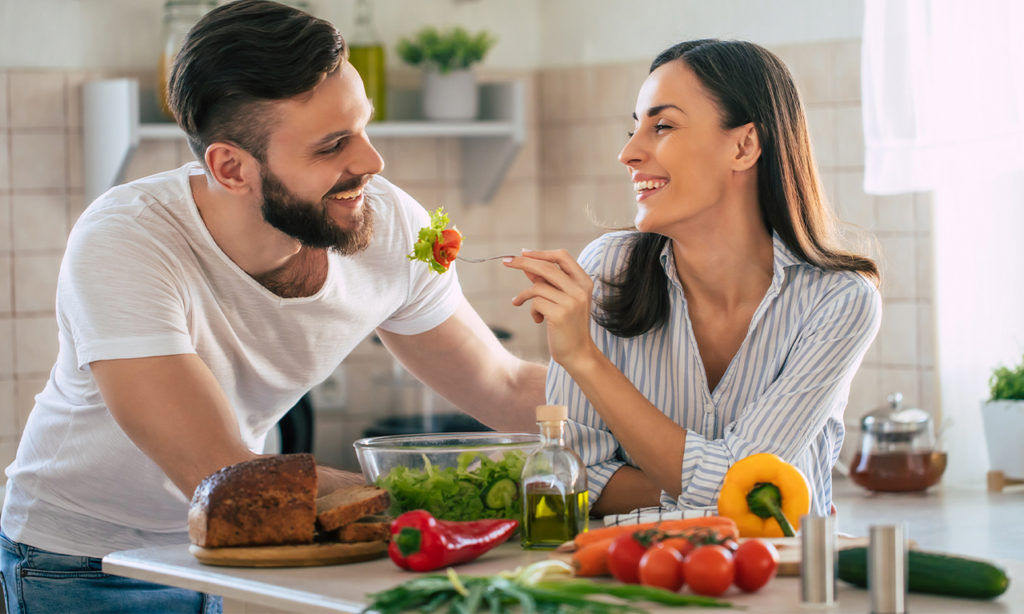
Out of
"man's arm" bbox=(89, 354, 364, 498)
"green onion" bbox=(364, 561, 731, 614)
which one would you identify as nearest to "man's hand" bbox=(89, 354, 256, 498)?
"man's arm" bbox=(89, 354, 364, 498)

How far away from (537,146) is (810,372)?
2.85m

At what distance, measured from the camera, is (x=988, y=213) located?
3473 millimetres

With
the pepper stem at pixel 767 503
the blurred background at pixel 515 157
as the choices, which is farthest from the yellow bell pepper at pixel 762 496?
the blurred background at pixel 515 157

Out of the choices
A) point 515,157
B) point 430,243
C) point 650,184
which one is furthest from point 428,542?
point 515,157

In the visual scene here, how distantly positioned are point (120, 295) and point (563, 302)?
0.63m

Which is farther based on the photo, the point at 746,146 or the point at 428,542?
the point at 746,146

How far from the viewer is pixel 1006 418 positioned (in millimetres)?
3334

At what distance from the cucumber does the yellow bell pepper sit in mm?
191

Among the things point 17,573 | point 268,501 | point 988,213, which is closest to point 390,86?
point 988,213

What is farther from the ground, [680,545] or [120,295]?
[120,295]

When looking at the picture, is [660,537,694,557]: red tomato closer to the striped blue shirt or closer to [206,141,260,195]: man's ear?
the striped blue shirt

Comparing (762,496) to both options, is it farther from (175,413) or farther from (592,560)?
(175,413)

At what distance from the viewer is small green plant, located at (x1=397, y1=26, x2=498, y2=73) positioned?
411cm

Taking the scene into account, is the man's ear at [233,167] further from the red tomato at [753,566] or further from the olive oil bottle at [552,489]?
the red tomato at [753,566]
